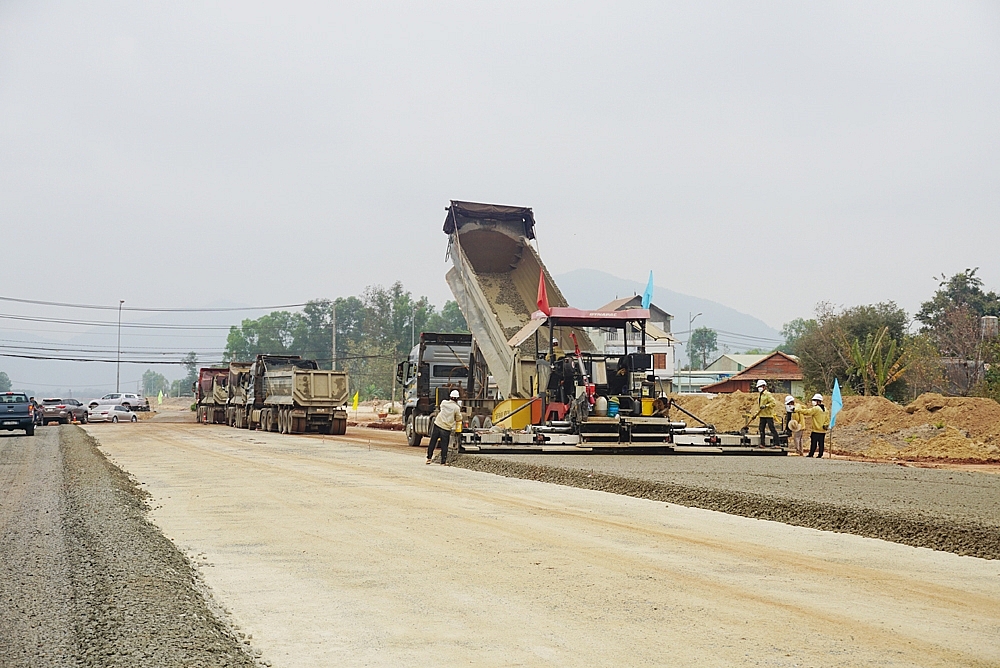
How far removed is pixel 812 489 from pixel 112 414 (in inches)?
1894

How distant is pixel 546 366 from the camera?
20641 millimetres

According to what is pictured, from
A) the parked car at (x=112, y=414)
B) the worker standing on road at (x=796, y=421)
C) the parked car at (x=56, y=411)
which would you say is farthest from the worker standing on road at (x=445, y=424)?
the parked car at (x=112, y=414)

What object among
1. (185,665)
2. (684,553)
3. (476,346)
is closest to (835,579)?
(684,553)

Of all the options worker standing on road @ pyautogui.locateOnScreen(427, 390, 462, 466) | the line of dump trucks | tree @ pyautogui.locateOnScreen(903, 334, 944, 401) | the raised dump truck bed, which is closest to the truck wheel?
the line of dump trucks

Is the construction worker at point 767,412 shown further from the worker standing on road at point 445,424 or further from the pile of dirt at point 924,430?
the worker standing on road at point 445,424

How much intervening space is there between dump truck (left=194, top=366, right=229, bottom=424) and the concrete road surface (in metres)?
35.4

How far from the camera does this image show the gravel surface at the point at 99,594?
5.55 metres

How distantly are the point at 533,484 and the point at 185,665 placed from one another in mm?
11139

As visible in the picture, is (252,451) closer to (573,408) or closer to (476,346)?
(476,346)

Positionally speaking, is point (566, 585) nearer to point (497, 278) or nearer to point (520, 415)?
point (520, 415)

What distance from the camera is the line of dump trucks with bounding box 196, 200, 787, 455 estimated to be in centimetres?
2012

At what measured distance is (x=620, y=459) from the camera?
1884 cm

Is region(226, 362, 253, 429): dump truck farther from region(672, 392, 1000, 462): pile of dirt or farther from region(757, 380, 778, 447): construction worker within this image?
region(757, 380, 778, 447): construction worker

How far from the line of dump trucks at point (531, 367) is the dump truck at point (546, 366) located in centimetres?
2
